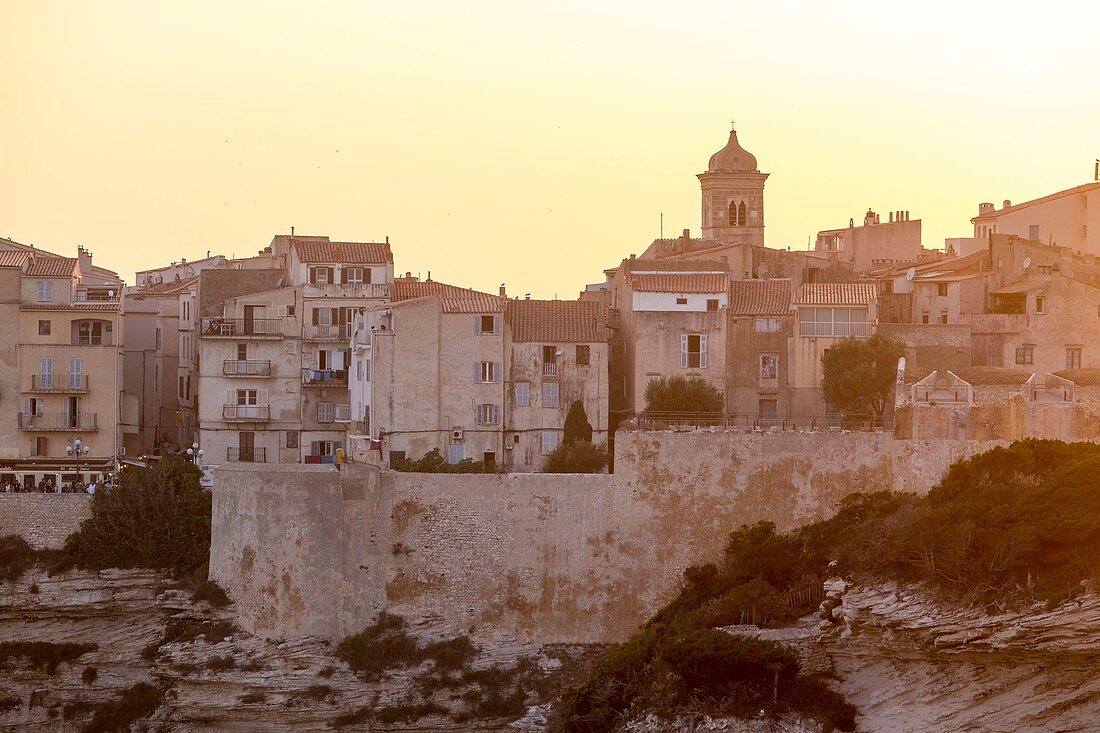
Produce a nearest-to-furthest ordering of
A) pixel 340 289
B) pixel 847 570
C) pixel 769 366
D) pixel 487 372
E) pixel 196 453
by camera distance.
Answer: pixel 847 570, pixel 487 372, pixel 769 366, pixel 196 453, pixel 340 289

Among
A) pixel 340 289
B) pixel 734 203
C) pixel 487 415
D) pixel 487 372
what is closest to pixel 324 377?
pixel 340 289

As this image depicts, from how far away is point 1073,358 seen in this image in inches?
2122

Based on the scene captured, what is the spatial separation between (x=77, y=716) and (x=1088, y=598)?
2358cm

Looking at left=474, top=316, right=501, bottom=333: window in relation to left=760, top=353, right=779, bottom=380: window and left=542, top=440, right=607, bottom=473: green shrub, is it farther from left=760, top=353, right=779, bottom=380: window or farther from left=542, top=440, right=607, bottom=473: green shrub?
Result: left=760, top=353, right=779, bottom=380: window

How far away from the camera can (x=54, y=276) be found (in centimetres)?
5350

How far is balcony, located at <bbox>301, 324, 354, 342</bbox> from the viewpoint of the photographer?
55.0 metres

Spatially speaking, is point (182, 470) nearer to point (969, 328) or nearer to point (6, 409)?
point (6, 409)

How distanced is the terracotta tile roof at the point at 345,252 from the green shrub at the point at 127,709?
13.0m

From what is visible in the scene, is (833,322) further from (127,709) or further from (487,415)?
(127,709)

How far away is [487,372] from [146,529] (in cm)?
908

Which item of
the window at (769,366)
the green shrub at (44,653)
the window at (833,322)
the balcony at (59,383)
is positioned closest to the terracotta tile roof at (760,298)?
the window at (833,322)

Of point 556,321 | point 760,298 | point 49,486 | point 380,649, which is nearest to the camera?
Result: point 380,649

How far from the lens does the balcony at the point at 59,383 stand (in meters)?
52.8

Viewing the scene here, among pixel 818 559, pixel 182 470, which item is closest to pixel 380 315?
pixel 182 470
